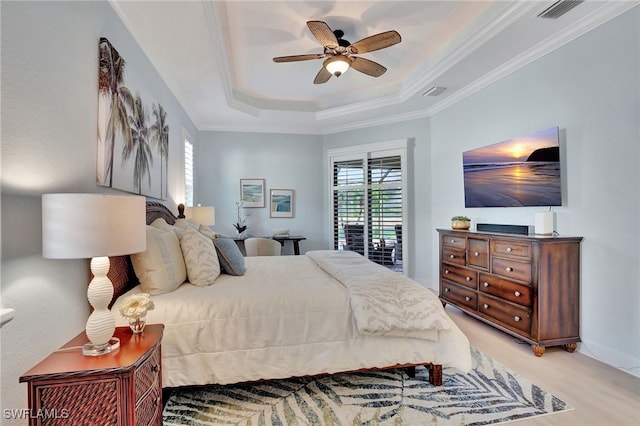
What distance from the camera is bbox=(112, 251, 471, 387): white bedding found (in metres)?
1.89

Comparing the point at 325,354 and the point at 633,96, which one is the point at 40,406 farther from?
the point at 633,96

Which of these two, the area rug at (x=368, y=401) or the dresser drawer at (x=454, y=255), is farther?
the dresser drawer at (x=454, y=255)

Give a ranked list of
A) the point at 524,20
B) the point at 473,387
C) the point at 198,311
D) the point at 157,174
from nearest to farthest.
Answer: the point at 198,311, the point at 473,387, the point at 524,20, the point at 157,174

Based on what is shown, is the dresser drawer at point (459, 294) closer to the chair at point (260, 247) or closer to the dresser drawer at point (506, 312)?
the dresser drawer at point (506, 312)

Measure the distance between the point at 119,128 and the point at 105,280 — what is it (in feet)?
4.21

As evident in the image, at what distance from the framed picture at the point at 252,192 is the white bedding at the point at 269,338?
3.53m

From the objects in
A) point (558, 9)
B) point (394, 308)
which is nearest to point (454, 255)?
point (394, 308)

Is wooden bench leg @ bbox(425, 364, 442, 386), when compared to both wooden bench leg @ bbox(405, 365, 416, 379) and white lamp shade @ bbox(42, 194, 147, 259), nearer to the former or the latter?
wooden bench leg @ bbox(405, 365, 416, 379)

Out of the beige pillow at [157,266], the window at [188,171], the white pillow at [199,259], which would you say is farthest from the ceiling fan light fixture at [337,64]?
the window at [188,171]

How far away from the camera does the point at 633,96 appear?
238 cm

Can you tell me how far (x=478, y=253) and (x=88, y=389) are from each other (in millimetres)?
3358

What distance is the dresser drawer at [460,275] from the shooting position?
339cm

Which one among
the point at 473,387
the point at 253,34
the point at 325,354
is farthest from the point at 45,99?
the point at 473,387

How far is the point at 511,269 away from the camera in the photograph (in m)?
2.92
